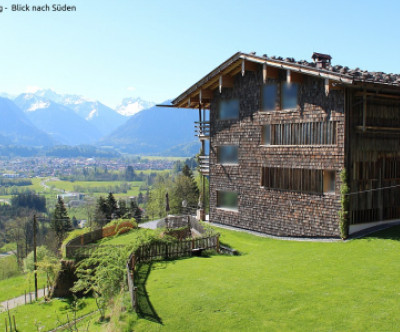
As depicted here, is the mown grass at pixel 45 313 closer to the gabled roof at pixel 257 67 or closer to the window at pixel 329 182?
the window at pixel 329 182

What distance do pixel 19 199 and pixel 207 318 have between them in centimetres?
15398

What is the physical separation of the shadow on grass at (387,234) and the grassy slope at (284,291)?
37 cm

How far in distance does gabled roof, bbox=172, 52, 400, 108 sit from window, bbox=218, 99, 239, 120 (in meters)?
1.19

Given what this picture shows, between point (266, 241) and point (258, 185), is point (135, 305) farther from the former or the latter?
point (258, 185)

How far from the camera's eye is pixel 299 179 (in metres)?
21.8

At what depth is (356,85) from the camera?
59.2 feet

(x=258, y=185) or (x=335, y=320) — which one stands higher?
(x=258, y=185)

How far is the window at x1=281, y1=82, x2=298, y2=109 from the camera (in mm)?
21859

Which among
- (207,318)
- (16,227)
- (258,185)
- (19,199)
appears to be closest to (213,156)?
(258,185)

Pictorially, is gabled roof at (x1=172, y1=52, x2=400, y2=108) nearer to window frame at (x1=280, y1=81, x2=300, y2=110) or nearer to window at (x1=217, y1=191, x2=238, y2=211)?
window frame at (x1=280, y1=81, x2=300, y2=110)

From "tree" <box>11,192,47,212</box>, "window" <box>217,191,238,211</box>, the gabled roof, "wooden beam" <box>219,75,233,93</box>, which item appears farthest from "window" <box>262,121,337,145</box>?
"tree" <box>11,192,47,212</box>

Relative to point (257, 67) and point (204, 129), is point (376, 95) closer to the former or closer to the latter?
point (257, 67)

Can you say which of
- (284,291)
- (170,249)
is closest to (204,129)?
(170,249)

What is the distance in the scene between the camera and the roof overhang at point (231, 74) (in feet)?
61.6
